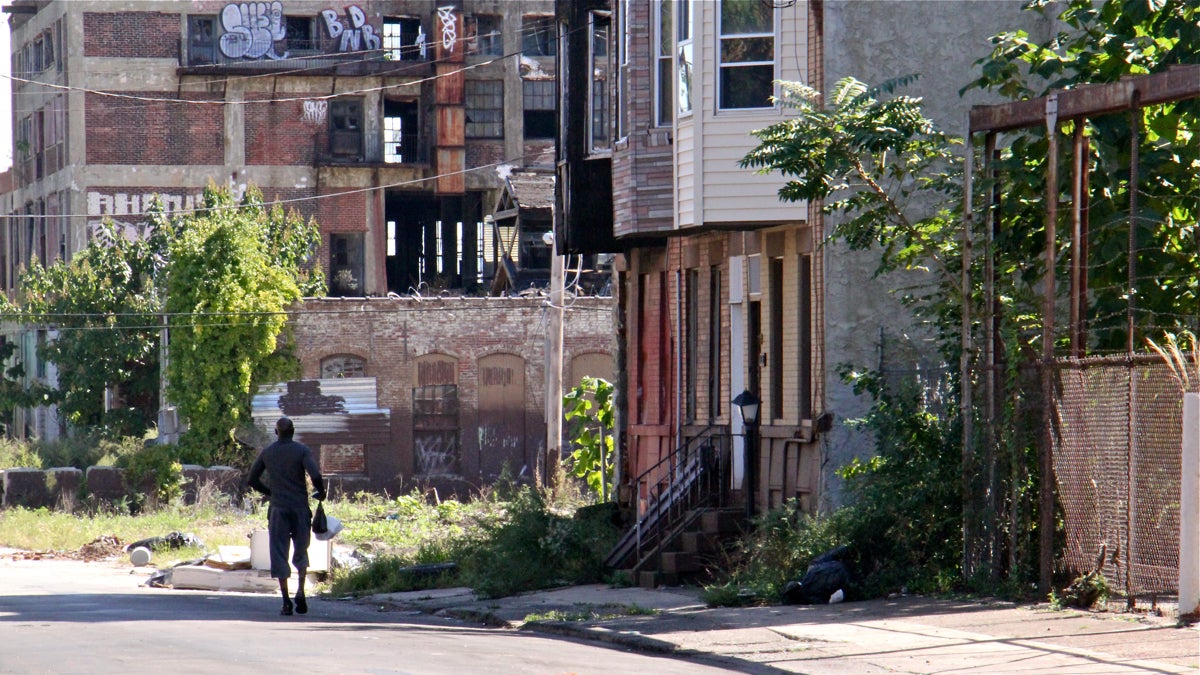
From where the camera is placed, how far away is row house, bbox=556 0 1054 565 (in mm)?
18375

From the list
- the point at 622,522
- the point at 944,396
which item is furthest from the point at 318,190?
the point at 944,396

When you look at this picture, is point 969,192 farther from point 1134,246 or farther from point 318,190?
point 318,190

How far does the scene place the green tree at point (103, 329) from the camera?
41.8 metres

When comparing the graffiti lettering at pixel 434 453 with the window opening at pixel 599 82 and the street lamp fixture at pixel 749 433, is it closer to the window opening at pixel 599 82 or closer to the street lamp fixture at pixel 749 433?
the window opening at pixel 599 82

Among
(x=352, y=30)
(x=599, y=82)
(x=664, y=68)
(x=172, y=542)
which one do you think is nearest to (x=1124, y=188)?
(x=664, y=68)

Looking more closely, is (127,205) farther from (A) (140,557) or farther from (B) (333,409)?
(A) (140,557)

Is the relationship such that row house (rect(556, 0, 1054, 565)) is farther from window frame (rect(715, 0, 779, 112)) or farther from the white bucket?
the white bucket

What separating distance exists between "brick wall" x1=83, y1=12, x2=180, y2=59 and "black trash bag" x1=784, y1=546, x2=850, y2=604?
135ft

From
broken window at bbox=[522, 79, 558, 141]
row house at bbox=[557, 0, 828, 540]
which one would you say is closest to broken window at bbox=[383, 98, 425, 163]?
broken window at bbox=[522, 79, 558, 141]

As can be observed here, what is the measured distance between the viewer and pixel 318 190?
52.4m

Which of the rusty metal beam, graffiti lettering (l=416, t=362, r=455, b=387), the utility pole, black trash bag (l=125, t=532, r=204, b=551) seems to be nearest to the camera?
the rusty metal beam

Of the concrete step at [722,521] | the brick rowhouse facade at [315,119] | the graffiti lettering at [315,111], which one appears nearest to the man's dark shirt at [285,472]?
the concrete step at [722,521]

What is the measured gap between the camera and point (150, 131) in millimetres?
51281

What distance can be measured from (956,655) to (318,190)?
43.5 m
